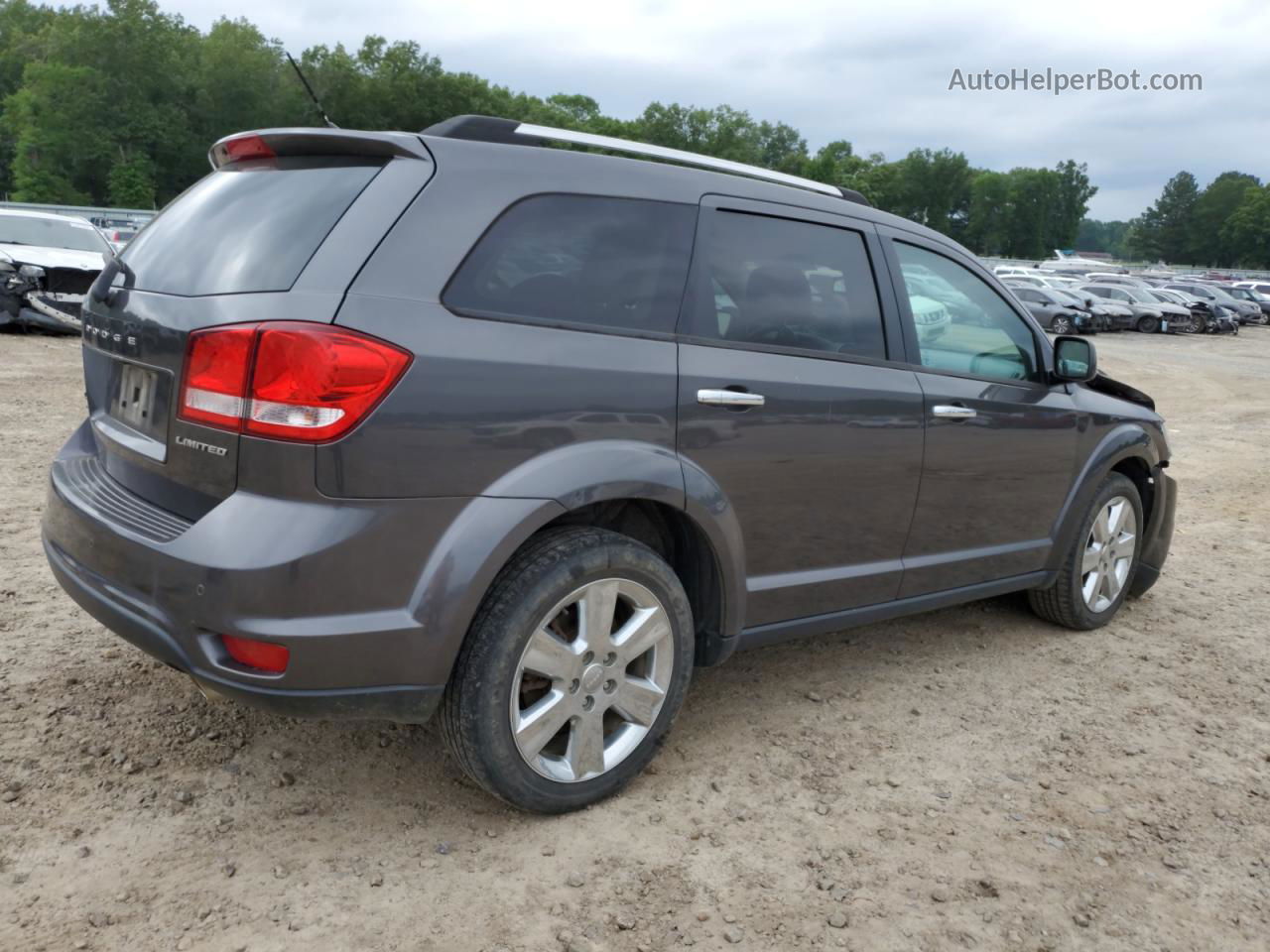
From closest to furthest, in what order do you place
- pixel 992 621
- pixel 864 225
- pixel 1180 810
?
pixel 1180 810, pixel 864 225, pixel 992 621

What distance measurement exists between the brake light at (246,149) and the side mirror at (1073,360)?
304 cm

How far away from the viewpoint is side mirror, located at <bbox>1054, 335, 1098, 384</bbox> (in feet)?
14.2

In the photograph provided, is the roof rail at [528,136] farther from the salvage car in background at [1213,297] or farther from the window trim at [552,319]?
the salvage car in background at [1213,297]

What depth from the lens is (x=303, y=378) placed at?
7.88ft

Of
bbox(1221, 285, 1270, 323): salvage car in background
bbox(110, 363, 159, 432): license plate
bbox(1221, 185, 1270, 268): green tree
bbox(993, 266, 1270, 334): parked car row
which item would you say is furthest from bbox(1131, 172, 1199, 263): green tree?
bbox(110, 363, 159, 432): license plate

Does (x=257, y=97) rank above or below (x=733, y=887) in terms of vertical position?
above

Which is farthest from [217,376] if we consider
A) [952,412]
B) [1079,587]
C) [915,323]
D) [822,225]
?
[1079,587]

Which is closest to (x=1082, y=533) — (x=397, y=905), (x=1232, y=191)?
(x=397, y=905)

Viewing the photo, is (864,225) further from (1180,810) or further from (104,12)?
(104,12)

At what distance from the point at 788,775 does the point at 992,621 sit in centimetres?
205

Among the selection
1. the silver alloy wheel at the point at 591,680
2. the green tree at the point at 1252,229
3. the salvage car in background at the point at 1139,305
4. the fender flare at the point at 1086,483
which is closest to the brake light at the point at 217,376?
the silver alloy wheel at the point at 591,680

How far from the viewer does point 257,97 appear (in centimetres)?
8188

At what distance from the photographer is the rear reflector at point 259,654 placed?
2.45 metres

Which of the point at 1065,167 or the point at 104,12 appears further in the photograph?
the point at 1065,167
